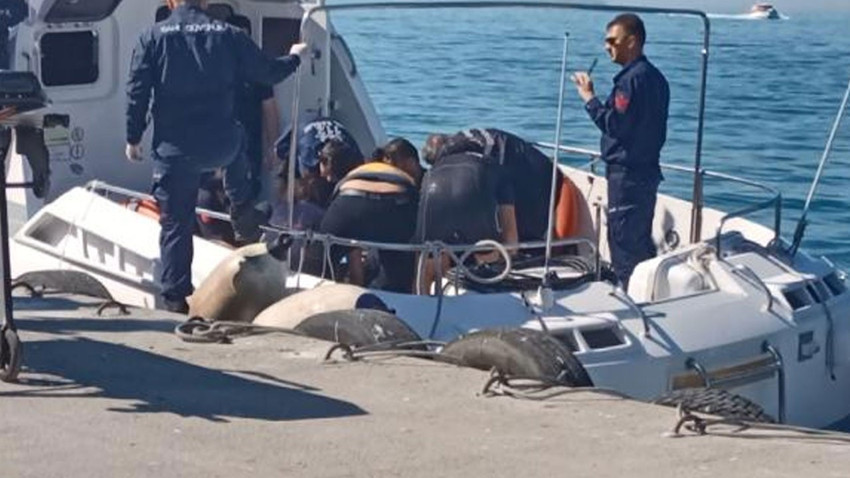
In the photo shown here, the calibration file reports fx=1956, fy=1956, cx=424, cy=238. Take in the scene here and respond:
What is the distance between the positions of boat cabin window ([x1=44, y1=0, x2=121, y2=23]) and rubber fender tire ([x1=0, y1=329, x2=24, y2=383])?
420cm

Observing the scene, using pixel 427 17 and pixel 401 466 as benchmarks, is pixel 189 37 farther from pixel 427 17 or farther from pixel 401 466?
pixel 427 17

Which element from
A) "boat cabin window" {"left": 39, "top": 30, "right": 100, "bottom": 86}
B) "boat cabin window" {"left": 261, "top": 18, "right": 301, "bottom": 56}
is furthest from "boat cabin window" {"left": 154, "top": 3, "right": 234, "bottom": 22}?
"boat cabin window" {"left": 39, "top": 30, "right": 100, "bottom": 86}

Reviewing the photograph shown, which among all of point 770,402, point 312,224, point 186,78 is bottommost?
point 770,402

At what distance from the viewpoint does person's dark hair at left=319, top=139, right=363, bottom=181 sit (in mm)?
9977

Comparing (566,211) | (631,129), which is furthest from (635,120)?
(566,211)

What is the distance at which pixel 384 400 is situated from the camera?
22.2ft

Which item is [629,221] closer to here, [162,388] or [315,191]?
[315,191]

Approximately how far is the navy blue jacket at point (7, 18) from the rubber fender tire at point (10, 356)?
4.50m

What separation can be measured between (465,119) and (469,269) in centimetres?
1427

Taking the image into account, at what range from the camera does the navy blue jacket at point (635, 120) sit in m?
9.30

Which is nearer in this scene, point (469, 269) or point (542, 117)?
point (469, 269)

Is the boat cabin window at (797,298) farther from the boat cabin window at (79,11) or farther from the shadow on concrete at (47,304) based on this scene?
the boat cabin window at (79,11)

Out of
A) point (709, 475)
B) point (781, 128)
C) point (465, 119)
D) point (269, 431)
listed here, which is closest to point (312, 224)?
point (269, 431)

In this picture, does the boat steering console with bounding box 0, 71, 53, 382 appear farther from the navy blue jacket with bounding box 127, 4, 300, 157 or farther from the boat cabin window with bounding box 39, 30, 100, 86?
the boat cabin window with bounding box 39, 30, 100, 86
